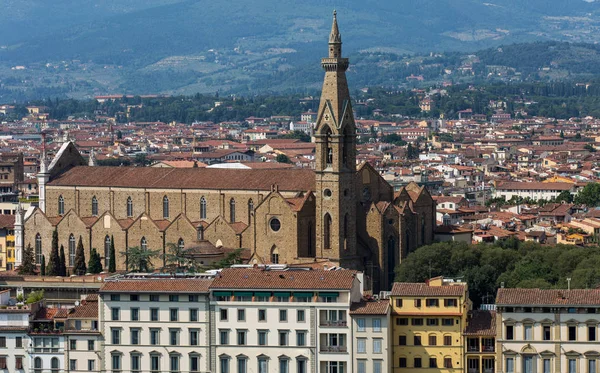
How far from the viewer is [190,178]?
7488 centimetres

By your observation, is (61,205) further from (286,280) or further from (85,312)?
(286,280)

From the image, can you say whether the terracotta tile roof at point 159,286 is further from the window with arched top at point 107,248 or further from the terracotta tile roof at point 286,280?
the window with arched top at point 107,248

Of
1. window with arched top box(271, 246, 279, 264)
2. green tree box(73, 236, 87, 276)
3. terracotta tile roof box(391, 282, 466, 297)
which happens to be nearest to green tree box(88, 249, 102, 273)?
green tree box(73, 236, 87, 276)

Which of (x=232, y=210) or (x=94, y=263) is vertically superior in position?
(x=232, y=210)

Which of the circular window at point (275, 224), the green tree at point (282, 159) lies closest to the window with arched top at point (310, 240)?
the circular window at point (275, 224)

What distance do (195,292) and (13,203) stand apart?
44.8 metres

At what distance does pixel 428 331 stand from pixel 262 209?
21.8m

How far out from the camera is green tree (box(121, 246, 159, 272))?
68.4m

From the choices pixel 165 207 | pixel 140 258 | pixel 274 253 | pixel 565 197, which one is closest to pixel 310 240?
pixel 274 253

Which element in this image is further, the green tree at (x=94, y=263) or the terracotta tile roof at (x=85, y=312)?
the green tree at (x=94, y=263)

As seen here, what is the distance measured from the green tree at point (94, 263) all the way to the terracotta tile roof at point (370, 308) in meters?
24.6

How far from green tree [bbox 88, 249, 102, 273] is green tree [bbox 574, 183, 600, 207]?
129ft

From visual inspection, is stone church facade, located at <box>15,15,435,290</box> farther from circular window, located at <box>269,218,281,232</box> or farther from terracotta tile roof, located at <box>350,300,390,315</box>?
terracotta tile roof, located at <box>350,300,390,315</box>

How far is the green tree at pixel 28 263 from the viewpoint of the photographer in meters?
72.6
